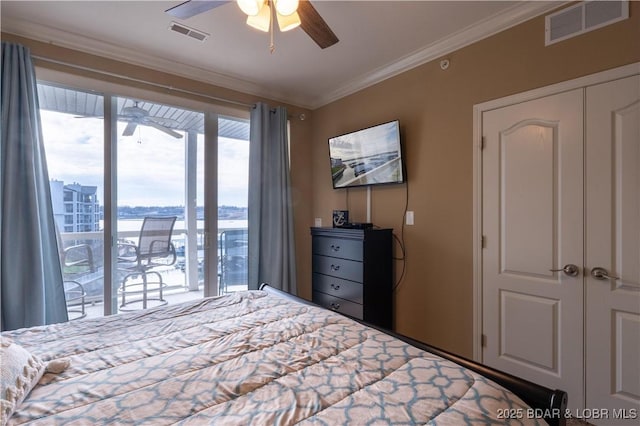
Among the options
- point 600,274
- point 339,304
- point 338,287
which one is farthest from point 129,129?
point 600,274

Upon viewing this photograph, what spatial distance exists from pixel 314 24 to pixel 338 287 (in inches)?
85.8

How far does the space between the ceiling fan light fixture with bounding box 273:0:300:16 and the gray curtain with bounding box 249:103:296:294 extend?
6.39 feet

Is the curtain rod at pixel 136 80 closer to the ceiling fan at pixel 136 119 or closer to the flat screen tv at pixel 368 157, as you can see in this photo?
the ceiling fan at pixel 136 119

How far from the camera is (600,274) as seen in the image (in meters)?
1.86

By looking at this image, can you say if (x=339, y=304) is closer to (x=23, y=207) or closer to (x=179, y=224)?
(x=179, y=224)

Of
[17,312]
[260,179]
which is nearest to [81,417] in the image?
[17,312]

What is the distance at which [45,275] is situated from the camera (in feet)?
7.74

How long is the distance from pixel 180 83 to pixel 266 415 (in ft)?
10.1

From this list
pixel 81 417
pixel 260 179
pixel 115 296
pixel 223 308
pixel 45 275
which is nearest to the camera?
pixel 81 417

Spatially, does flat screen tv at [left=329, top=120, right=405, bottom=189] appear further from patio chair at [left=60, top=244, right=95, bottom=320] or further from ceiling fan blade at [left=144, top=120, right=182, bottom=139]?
patio chair at [left=60, top=244, right=95, bottom=320]

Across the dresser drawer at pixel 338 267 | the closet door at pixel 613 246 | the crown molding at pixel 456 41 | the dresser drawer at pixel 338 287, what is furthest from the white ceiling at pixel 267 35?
the dresser drawer at pixel 338 287

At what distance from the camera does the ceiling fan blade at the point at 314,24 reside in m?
1.64

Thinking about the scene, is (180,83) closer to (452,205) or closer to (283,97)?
(283,97)

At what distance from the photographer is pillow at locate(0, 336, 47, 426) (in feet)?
2.91
